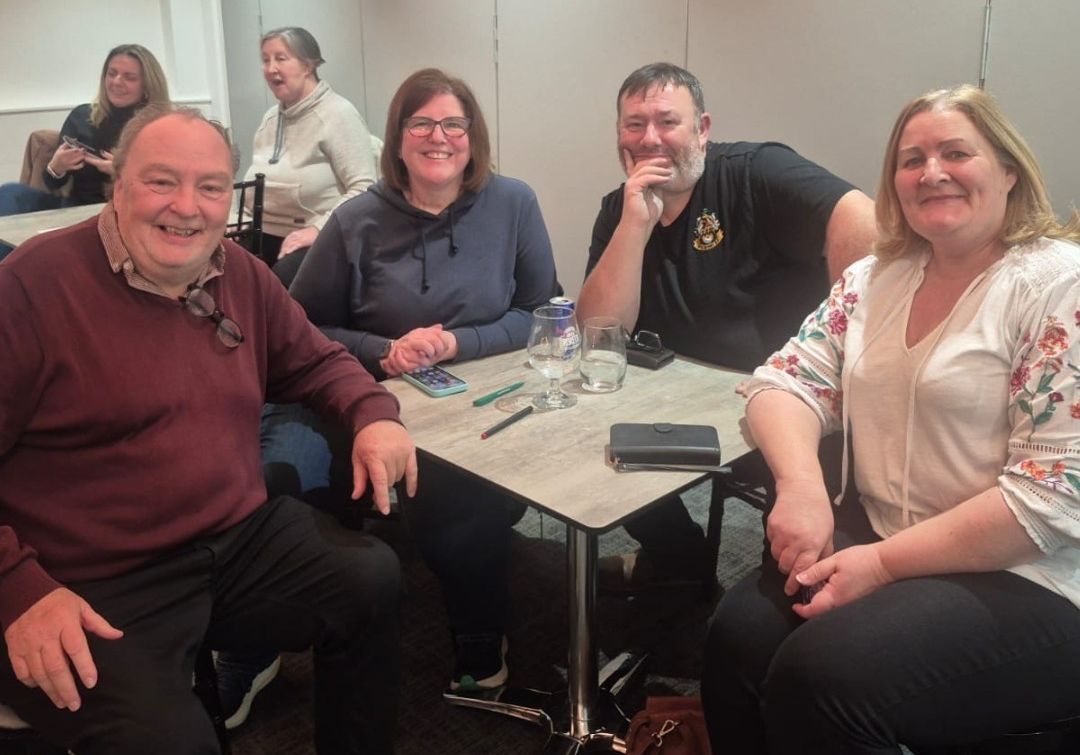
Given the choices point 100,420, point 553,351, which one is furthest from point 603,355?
point 100,420

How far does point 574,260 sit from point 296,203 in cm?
122

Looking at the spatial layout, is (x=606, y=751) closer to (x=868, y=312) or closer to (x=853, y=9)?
(x=868, y=312)

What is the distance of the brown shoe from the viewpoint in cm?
231

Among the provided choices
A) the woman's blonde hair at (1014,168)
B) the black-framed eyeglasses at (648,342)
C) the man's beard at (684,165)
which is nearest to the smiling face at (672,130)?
the man's beard at (684,165)

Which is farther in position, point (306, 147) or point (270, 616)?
point (306, 147)

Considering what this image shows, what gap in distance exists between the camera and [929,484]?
4.38 ft

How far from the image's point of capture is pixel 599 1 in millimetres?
3541

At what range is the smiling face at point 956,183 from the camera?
4.31ft

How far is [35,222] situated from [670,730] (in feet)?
9.95

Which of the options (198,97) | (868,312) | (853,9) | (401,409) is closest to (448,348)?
(401,409)

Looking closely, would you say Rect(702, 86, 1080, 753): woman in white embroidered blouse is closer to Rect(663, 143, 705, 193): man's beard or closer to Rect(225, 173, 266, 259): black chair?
Rect(663, 143, 705, 193): man's beard

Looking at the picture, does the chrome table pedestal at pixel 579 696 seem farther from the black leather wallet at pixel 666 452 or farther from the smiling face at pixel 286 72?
the smiling face at pixel 286 72

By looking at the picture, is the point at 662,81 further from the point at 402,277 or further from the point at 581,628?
the point at 581,628

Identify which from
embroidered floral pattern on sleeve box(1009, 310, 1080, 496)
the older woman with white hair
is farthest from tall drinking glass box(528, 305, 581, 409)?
the older woman with white hair
